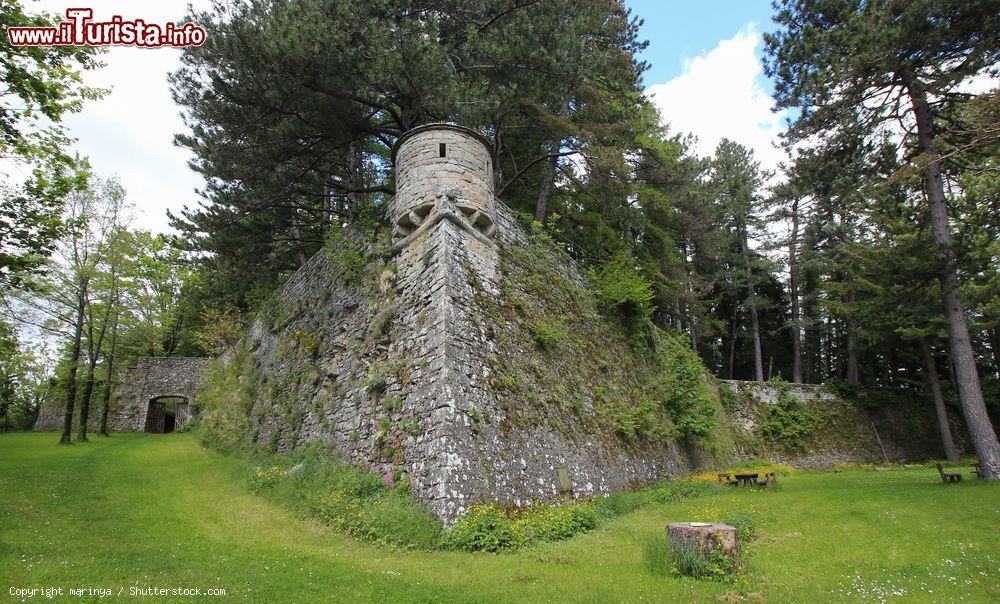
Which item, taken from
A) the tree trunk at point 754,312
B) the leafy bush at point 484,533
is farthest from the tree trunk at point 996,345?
the leafy bush at point 484,533

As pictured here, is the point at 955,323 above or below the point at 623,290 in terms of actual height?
below

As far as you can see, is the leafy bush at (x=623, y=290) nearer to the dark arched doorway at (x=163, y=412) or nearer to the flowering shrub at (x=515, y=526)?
the flowering shrub at (x=515, y=526)

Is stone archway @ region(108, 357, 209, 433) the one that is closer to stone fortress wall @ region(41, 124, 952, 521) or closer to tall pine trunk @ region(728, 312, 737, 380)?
stone fortress wall @ region(41, 124, 952, 521)

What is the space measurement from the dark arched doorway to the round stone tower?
2135 cm

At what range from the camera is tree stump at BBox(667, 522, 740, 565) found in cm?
484

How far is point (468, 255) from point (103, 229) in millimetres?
15845

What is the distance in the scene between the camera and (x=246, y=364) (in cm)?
Answer: 1577

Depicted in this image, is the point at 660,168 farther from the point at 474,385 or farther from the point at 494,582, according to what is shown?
the point at 494,582

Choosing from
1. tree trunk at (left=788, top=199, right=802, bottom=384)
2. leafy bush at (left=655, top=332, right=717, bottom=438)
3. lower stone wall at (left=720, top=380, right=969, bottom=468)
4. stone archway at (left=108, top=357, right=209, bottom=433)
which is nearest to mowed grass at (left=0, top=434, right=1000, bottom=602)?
leafy bush at (left=655, top=332, right=717, bottom=438)

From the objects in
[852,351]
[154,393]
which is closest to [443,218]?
[852,351]

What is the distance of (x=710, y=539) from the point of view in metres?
4.87

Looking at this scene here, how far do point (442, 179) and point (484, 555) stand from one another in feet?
22.8

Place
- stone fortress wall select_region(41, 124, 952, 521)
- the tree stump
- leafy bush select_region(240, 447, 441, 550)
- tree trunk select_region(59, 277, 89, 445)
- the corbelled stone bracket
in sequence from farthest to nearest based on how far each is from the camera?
tree trunk select_region(59, 277, 89, 445), the corbelled stone bracket, stone fortress wall select_region(41, 124, 952, 521), leafy bush select_region(240, 447, 441, 550), the tree stump

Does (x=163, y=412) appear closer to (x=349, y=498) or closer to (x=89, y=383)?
(x=89, y=383)
